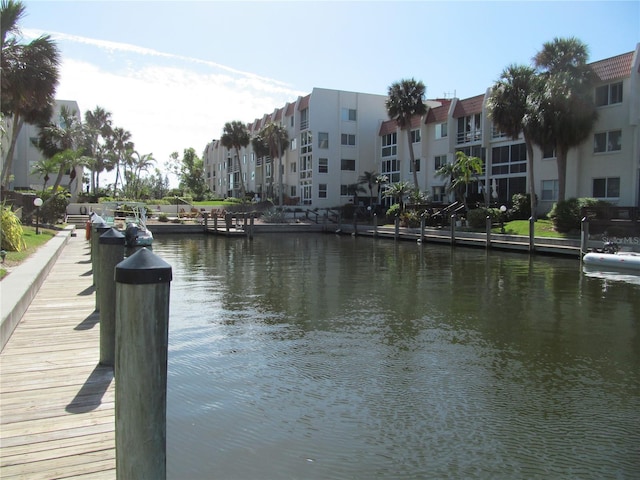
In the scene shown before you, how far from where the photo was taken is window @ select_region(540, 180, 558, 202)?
37.1 meters

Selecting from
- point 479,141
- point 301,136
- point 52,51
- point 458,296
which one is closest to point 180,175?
point 301,136

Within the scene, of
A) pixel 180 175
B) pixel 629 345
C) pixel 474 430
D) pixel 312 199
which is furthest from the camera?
pixel 180 175

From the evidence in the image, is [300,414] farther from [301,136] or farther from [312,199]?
[301,136]

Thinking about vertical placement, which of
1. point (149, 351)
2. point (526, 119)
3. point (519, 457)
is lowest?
point (519, 457)

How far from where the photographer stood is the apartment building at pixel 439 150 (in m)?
32.0

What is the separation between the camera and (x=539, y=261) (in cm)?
2541

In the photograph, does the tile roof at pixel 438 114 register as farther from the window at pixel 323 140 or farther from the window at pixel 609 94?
the window at pixel 609 94

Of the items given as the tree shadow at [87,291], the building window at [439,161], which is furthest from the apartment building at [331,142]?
the tree shadow at [87,291]

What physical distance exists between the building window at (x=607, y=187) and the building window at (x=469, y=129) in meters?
12.0

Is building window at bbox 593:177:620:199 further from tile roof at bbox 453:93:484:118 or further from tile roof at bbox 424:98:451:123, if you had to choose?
tile roof at bbox 424:98:451:123

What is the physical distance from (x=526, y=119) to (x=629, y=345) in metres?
25.5

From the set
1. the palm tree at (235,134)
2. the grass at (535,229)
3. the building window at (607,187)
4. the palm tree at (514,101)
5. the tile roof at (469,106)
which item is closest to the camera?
the grass at (535,229)

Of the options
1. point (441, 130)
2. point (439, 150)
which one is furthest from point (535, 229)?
point (441, 130)

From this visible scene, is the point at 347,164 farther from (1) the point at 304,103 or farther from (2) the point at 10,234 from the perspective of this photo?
(2) the point at 10,234
